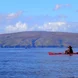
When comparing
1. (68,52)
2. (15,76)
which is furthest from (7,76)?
(68,52)

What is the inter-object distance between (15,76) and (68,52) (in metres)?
48.0

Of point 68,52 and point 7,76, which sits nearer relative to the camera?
point 7,76

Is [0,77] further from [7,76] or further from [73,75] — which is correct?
[73,75]

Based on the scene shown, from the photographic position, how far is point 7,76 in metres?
56.8

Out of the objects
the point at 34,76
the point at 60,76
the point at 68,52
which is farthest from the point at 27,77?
the point at 68,52

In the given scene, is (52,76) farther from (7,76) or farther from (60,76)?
(7,76)

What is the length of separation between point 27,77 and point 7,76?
402cm

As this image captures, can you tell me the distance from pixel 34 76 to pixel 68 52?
4761 cm

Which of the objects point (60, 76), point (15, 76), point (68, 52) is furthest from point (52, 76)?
point (68, 52)

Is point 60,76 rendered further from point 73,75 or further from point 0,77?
point 0,77

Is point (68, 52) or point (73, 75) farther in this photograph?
point (68, 52)

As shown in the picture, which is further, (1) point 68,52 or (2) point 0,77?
(1) point 68,52

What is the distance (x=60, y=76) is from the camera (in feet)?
182

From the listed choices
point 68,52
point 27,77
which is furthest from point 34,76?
point 68,52
